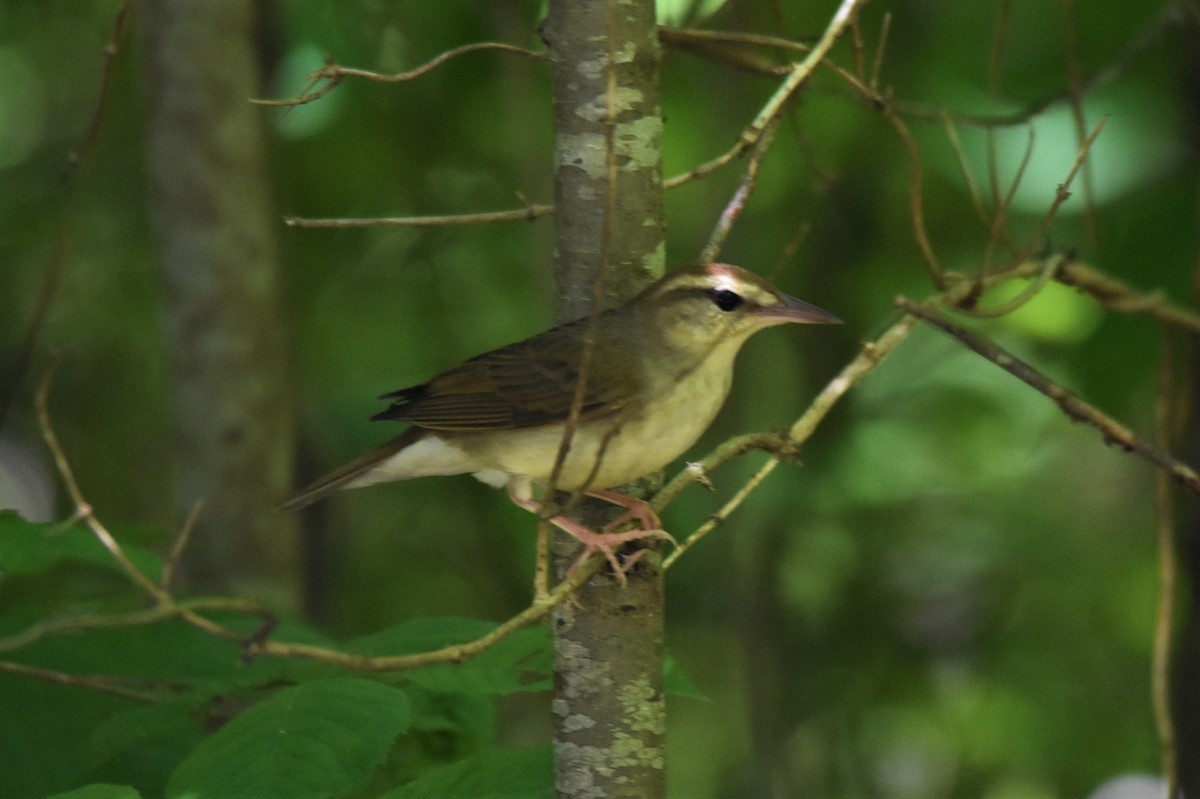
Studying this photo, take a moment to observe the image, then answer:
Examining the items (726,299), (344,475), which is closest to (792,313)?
(726,299)

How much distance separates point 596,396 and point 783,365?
3.75 metres

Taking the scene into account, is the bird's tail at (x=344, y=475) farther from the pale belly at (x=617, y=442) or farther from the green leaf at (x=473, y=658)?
A: the green leaf at (x=473, y=658)

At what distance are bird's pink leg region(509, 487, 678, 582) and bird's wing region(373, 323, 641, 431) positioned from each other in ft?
1.48

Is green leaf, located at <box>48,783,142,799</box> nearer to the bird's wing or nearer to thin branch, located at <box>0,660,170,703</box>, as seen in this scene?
thin branch, located at <box>0,660,170,703</box>

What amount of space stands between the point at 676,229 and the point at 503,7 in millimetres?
1555

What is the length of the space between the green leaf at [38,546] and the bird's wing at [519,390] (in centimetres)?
84

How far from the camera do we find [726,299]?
10.9 feet

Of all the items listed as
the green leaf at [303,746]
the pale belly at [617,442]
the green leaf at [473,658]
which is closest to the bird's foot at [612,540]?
the pale belly at [617,442]

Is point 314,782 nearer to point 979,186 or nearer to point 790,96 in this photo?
point 790,96

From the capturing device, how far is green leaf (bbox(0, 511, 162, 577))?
2.61m

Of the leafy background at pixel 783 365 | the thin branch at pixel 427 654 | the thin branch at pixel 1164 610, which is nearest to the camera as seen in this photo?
the thin branch at pixel 427 654

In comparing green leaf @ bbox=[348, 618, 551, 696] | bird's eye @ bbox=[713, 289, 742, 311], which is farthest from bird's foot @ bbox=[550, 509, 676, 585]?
bird's eye @ bbox=[713, 289, 742, 311]

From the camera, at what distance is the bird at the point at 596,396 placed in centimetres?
299

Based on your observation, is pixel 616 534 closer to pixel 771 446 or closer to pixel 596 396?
pixel 771 446
